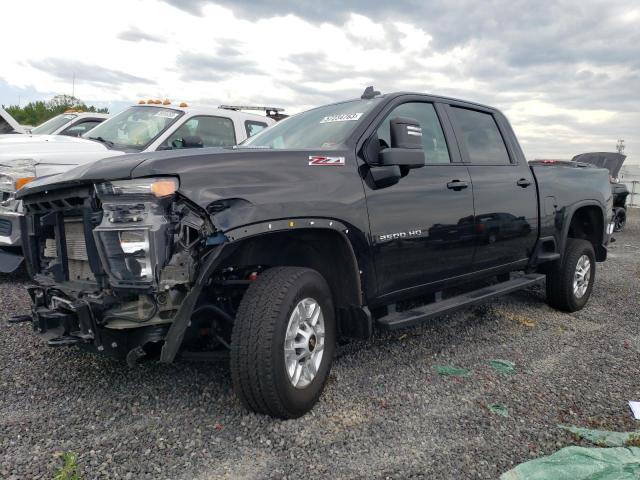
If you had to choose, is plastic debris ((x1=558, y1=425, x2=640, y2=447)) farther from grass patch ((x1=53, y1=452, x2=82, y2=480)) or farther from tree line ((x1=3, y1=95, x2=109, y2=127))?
tree line ((x1=3, y1=95, x2=109, y2=127))

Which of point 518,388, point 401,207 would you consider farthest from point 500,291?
point 401,207

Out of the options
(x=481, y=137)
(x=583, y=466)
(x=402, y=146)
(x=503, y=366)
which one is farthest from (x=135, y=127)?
(x=583, y=466)

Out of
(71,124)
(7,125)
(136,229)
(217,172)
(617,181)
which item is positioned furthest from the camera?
(617,181)

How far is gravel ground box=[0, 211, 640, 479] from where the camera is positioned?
2686 mm

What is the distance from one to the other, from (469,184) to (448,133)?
1.50 ft

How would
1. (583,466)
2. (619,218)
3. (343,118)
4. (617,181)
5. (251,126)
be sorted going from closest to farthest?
(583,466) < (343,118) < (251,126) < (617,181) < (619,218)

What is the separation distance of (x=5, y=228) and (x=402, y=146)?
4.38 metres

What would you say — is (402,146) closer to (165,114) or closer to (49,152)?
(49,152)

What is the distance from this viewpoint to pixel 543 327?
208 inches

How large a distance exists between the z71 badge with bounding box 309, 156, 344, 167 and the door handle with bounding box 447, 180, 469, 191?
1097 mm

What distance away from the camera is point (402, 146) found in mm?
3471

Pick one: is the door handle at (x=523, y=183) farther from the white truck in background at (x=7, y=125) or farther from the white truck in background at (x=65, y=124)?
the white truck in background at (x=7, y=125)

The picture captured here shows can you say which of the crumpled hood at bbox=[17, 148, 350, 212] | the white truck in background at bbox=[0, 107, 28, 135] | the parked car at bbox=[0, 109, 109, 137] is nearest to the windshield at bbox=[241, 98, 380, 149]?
the crumpled hood at bbox=[17, 148, 350, 212]

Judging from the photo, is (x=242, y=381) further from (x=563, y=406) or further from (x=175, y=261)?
(x=563, y=406)
